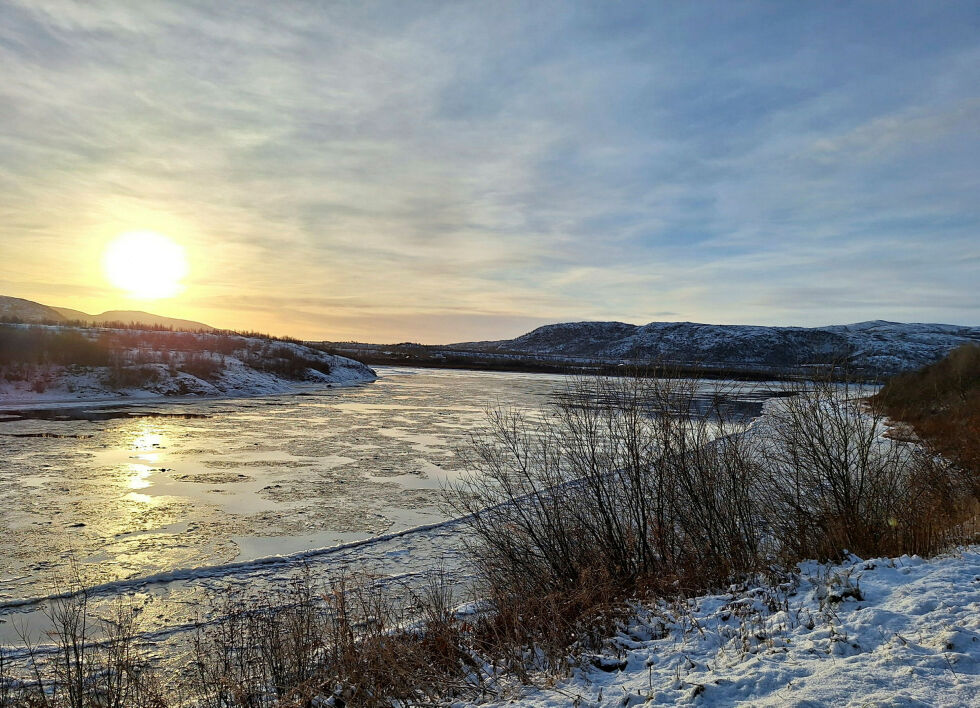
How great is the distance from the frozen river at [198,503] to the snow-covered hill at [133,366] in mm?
6464

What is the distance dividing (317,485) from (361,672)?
9.00m

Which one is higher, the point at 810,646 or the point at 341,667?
the point at 810,646

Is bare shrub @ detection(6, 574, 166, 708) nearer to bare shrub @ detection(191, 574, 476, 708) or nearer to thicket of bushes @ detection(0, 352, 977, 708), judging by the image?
thicket of bushes @ detection(0, 352, 977, 708)

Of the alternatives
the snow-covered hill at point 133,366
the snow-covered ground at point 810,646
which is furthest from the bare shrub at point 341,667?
the snow-covered hill at point 133,366

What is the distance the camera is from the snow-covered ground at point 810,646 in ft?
13.1

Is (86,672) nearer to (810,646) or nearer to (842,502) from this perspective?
(810,646)

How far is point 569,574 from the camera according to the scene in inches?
308

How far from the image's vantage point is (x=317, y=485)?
13.7 metres

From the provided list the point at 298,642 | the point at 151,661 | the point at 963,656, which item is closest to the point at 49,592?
the point at 151,661

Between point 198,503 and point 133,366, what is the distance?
2611 cm

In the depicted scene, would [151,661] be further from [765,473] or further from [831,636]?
[765,473]

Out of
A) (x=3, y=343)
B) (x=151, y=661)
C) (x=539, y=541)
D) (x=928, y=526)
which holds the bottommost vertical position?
(x=151, y=661)

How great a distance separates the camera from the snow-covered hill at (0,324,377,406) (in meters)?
28.8

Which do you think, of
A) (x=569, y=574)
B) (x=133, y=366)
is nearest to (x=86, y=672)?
(x=569, y=574)
